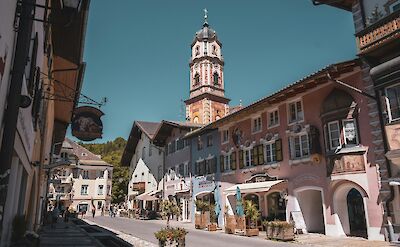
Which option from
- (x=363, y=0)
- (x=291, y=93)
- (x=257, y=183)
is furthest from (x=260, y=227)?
(x=363, y=0)

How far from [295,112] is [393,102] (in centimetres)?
692

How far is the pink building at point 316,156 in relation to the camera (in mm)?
17484

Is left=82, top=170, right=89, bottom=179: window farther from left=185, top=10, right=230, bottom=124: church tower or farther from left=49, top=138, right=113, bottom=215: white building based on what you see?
left=185, top=10, right=230, bottom=124: church tower

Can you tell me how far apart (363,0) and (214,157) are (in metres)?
16.8

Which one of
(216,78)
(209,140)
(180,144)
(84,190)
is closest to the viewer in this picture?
(209,140)

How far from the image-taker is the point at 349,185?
59.0 ft

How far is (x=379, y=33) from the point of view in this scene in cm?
1539

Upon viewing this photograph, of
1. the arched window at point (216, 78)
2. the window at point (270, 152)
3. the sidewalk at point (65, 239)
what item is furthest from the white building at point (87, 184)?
the sidewalk at point (65, 239)

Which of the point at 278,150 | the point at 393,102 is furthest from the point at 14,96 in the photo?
the point at 278,150

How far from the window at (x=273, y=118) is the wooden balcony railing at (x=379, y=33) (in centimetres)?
807

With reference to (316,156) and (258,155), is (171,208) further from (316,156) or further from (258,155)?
(316,156)

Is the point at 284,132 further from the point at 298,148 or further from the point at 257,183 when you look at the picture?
the point at 257,183

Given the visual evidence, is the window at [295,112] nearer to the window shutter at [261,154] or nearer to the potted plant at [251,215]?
the window shutter at [261,154]

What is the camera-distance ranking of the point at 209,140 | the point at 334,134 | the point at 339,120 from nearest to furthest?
the point at 339,120 → the point at 334,134 → the point at 209,140
